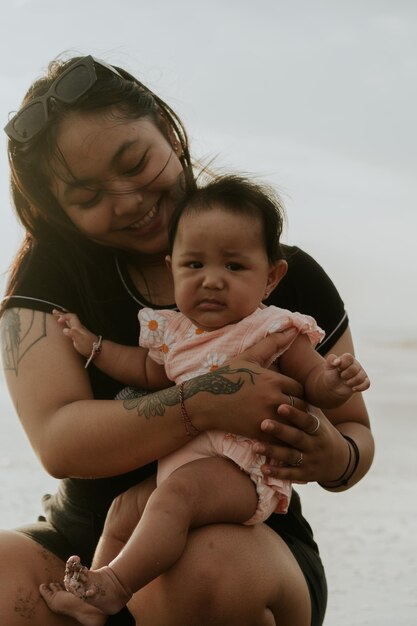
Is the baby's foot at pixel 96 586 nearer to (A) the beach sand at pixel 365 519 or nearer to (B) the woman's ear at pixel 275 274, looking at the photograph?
(B) the woman's ear at pixel 275 274

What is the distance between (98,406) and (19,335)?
0.36 m

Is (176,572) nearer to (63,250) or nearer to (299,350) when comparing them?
(299,350)

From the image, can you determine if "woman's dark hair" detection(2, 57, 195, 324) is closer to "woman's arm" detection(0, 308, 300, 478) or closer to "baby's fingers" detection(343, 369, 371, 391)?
"woman's arm" detection(0, 308, 300, 478)

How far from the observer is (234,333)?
8.94 feet

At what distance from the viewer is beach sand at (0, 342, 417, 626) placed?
4215mm

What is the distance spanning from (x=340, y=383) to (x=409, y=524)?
2.96 m

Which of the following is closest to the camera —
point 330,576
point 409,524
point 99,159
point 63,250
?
point 99,159

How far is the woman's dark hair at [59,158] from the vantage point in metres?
2.95

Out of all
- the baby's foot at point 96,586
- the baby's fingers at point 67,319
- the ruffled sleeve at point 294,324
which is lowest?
the baby's foot at point 96,586

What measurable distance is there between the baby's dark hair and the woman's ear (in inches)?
0.6

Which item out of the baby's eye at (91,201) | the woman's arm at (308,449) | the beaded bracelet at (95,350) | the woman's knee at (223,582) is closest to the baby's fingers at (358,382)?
the woman's arm at (308,449)

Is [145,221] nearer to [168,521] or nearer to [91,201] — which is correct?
[91,201]

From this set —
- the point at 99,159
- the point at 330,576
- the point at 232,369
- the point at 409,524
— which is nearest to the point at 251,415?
the point at 232,369

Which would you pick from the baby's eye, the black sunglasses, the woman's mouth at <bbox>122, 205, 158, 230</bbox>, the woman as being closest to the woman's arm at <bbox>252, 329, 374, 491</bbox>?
the woman
